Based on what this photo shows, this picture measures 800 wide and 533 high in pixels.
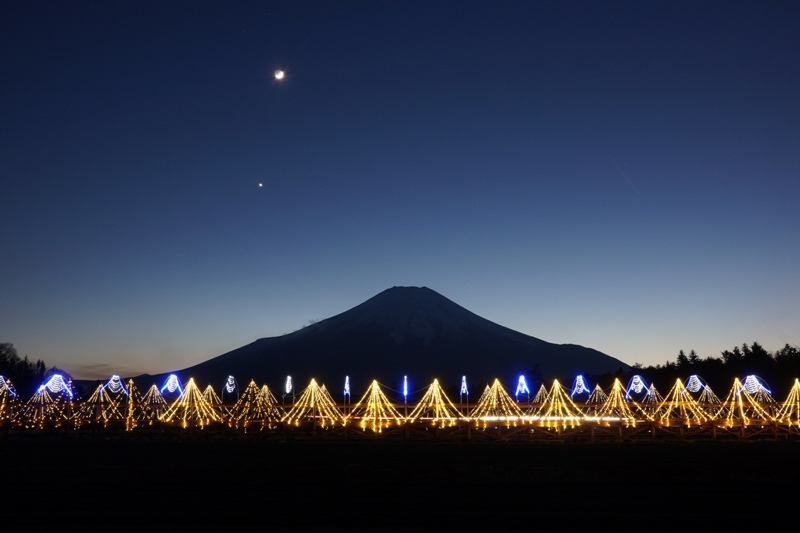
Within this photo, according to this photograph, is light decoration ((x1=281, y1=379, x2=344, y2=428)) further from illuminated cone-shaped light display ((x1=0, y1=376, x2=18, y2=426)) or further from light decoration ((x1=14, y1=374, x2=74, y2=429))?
illuminated cone-shaped light display ((x1=0, y1=376, x2=18, y2=426))

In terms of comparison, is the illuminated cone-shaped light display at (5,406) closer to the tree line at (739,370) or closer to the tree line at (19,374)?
the tree line at (19,374)

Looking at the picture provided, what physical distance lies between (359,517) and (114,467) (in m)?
11.0

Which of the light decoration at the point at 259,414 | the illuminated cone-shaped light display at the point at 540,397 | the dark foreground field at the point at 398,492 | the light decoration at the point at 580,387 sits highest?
the light decoration at the point at 580,387

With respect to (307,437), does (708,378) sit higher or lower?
higher

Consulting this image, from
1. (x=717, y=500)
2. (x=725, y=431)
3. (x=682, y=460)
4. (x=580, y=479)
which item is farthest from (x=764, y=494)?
(x=725, y=431)

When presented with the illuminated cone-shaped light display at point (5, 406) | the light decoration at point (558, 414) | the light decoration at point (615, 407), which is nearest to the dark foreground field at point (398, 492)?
the light decoration at point (558, 414)

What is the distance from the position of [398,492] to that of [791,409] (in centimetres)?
3344

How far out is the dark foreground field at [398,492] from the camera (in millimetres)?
11797

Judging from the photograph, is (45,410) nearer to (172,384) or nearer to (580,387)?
(172,384)

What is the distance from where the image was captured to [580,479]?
17.0 meters

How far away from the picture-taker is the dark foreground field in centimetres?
1180

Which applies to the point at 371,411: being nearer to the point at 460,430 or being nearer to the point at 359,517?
the point at 460,430

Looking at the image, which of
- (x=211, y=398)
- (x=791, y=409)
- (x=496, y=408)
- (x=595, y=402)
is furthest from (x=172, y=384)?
(x=791, y=409)

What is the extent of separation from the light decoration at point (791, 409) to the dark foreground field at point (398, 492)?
17.5 meters
